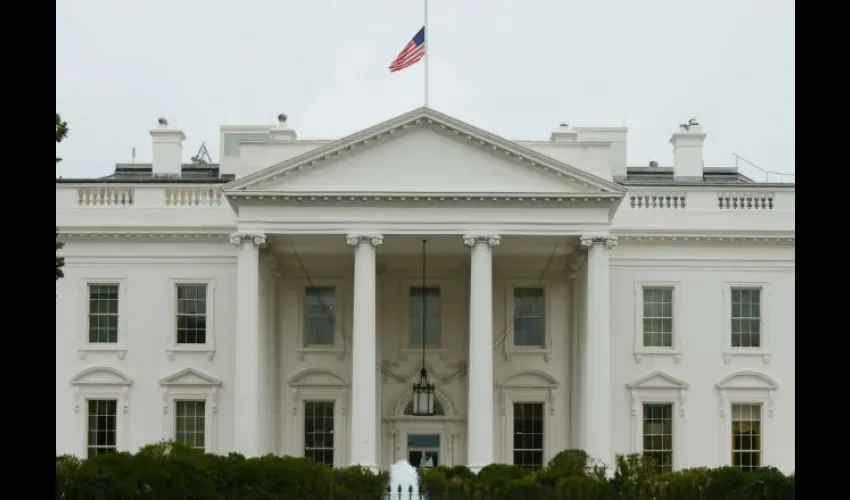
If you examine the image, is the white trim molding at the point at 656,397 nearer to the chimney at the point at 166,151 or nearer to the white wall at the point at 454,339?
the white wall at the point at 454,339

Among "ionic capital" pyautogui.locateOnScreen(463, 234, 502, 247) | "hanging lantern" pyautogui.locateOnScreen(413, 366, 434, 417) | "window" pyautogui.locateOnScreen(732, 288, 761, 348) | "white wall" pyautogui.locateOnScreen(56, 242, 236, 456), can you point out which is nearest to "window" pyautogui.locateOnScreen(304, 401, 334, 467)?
"white wall" pyautogui.locateOnScreen(56, 242, 236, 456)

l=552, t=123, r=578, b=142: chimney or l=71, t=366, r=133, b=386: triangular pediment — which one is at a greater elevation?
l=552, t=123, r=578, b=142: chimney

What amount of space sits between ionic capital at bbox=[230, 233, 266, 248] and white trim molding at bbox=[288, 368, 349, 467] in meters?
5.54

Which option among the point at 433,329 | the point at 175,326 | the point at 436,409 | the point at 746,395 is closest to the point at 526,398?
the point at 436,409

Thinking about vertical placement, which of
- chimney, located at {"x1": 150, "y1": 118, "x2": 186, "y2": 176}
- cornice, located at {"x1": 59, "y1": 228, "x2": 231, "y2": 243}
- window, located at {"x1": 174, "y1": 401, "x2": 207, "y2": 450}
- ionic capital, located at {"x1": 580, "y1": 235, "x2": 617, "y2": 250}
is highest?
chimney, located at {"x1": 150, "y1": 118, "x2": 186, "y2": 176}

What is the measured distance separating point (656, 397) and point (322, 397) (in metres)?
9.74

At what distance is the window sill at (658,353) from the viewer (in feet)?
122

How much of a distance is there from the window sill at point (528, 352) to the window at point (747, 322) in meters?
5.44

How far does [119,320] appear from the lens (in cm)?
3728

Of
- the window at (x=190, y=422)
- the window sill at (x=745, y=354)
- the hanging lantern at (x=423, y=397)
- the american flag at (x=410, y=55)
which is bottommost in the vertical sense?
the window at (x=190, y=422)

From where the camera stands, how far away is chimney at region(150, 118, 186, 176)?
41938 mm

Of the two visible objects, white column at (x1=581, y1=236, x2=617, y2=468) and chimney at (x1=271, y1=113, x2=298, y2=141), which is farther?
chimney at (x1=271, y1=113, x2=298, y2=141)

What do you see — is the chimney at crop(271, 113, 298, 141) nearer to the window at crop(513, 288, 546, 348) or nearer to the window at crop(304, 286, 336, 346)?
the window at crop(304, 286, 336, 346)

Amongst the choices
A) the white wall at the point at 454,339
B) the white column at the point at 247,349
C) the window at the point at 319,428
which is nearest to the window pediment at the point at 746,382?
the white wall at the point at 454,339
